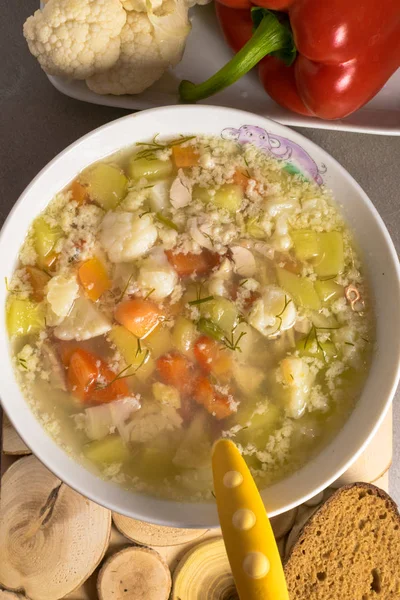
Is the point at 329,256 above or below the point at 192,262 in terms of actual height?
below

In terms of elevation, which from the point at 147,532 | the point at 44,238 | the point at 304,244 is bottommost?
the point at 147,532

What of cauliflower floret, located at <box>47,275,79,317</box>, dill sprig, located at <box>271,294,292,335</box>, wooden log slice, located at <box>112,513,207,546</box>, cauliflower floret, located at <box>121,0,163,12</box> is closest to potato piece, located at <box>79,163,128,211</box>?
cauliflower floret, located at <box>47,275,79,317</box>

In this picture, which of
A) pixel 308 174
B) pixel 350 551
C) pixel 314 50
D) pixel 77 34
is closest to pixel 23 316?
pixel 77 34

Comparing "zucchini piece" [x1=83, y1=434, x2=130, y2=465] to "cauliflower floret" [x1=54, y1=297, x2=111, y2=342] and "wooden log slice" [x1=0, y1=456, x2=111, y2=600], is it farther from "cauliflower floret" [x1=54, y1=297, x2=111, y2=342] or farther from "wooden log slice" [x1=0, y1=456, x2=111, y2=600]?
"cauliflower floret" [x1=54, y1=297, x2=111, y2=342]

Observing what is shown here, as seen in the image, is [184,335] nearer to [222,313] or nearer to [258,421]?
[222,313]

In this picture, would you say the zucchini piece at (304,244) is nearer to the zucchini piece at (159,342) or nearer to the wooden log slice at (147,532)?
the zucchini piece at (159,342)
